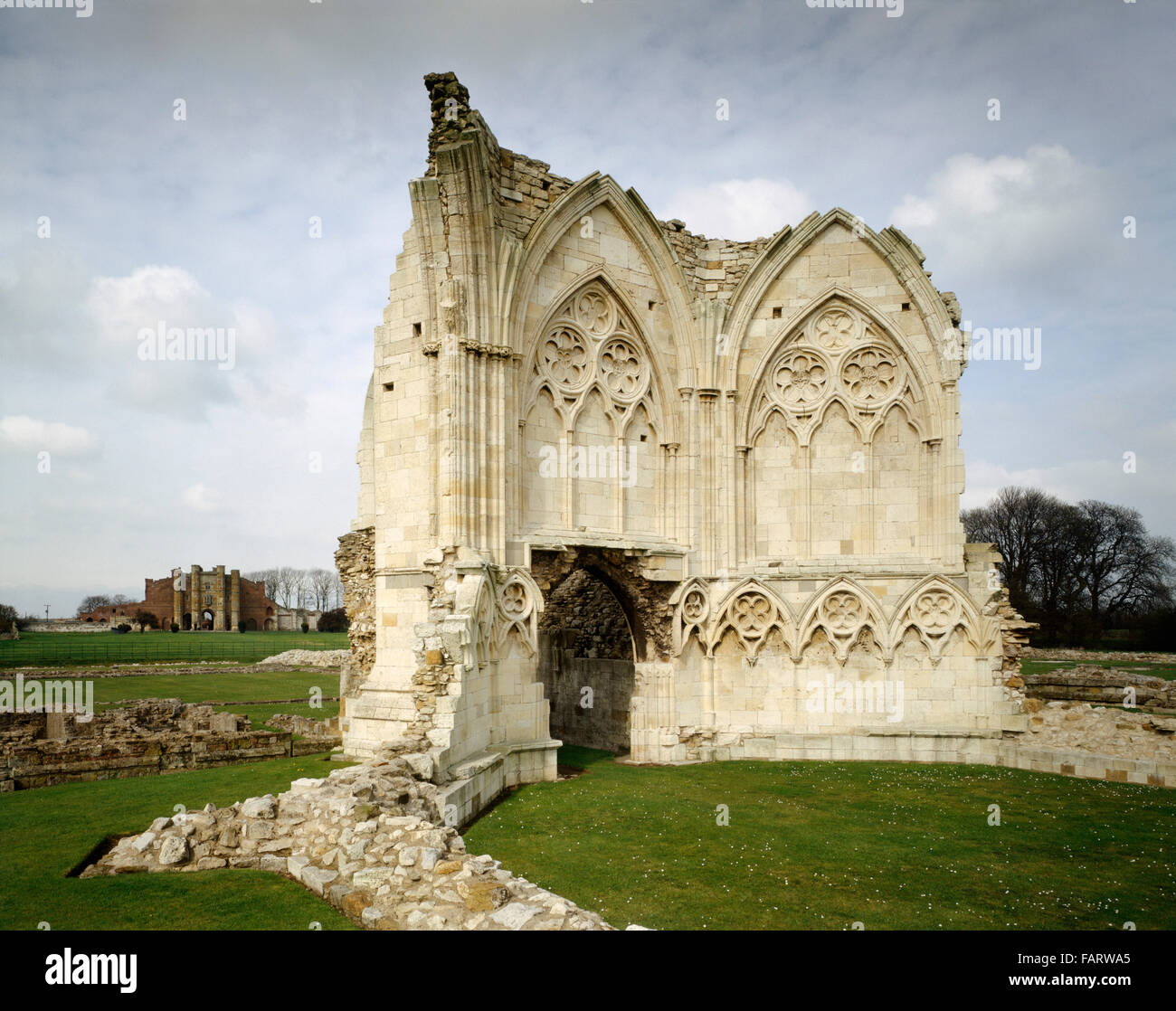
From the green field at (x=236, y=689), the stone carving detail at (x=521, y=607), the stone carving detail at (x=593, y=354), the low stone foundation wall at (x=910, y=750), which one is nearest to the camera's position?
the stone carving detail at (x=521, y=607)

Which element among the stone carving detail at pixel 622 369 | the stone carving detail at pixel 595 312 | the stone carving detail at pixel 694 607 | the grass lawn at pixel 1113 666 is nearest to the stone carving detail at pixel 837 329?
the stone carving detail at pixel 622 369

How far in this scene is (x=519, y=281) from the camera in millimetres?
13664

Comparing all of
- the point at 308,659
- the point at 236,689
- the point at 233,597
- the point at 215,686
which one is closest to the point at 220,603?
the point at 233,597

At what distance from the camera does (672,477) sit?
51.8ft

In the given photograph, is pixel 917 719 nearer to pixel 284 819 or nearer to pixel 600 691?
pixel 600 691

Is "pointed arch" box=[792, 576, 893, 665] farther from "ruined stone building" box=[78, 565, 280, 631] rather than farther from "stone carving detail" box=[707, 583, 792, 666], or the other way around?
"ruined stone building" box=[78, 565, 280, 631]

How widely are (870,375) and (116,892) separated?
48.0 feet

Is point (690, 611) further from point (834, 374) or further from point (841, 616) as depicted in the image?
point (834, 374)

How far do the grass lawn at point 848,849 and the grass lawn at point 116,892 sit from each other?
2.41m

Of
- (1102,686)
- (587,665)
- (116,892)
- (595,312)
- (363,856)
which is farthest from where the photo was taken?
(1102,686)

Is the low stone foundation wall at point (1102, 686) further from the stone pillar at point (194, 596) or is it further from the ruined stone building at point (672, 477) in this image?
the stone pillar at point (194, 596)

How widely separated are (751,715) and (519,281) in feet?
29.1

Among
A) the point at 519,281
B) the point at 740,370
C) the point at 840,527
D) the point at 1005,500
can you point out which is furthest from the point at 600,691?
the point at 1005,500

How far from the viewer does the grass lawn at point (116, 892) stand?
5.60m
